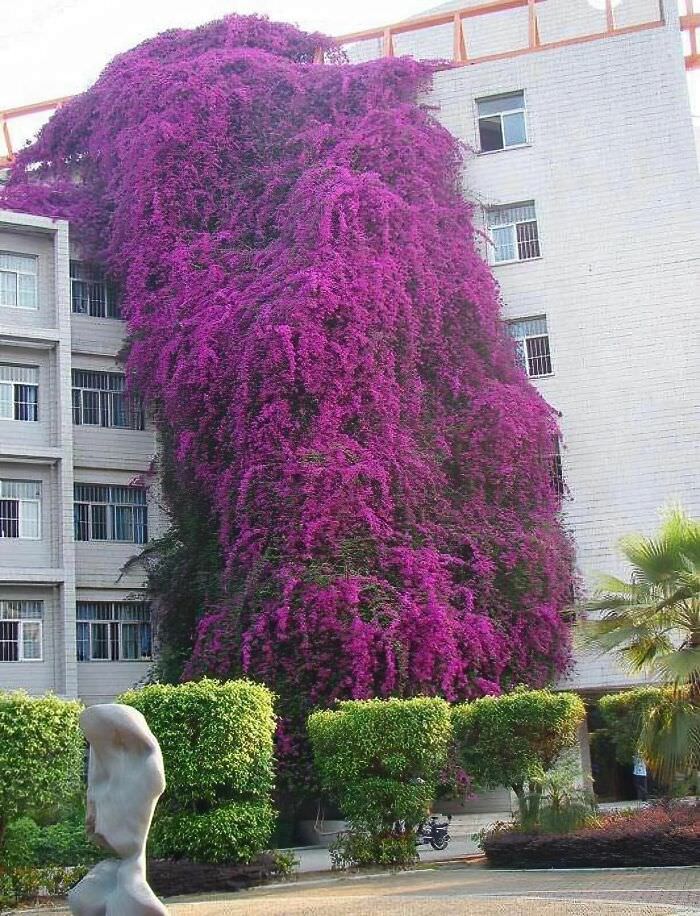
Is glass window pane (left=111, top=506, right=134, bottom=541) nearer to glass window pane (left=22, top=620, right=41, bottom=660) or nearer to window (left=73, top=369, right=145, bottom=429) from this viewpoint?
window (left=73, top=369, right=145, bottom=429)

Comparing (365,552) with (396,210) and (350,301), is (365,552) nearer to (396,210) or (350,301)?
(350,301)

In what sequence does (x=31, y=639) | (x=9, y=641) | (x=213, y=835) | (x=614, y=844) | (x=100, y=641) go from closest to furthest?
(x=614, y=844), (x=213, y=835), (x=9, y=641), (x=31, y=639), (x=100, y=641)

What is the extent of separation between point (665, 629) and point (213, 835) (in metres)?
6.80

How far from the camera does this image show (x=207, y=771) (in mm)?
18719

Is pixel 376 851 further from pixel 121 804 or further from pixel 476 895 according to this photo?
pixel 121 804

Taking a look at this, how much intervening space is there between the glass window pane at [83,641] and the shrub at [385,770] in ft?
40.4

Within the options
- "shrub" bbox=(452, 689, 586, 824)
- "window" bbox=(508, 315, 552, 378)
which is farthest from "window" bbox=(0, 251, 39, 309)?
"shrub" bbox=(452, 689, 586, 824)

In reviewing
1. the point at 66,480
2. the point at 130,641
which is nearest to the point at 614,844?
the point at 130,641

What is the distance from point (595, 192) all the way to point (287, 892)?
18754 millimetres

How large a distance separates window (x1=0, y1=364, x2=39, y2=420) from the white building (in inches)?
1.3

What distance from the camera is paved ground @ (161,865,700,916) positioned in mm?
13922

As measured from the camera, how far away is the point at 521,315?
32.1m

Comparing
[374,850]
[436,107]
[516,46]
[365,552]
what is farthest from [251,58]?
[374,850]

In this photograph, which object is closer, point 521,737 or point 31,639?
point 521,737
